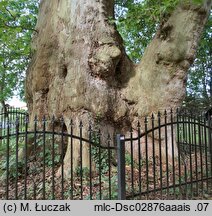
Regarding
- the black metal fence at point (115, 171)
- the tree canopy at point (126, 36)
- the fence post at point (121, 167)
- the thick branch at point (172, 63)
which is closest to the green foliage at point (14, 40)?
the tree canopy at point (126, 36)

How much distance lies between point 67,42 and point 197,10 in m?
3.01

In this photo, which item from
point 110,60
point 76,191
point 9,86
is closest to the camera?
point 76,191

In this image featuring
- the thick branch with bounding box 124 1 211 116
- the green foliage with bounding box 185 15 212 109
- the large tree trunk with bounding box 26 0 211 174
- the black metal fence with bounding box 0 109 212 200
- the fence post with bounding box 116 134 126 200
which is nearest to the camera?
the fence post with bounding box 116 134 126 200

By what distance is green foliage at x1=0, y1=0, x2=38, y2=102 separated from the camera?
300 inches

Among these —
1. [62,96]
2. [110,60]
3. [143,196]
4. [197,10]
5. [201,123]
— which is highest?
[197,10]

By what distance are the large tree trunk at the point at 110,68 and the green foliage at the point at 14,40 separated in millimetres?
1203

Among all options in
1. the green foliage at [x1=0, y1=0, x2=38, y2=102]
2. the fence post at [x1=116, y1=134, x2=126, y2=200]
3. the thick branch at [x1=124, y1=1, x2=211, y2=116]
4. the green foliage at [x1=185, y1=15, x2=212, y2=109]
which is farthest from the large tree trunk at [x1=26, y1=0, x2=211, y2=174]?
the green foliage at [x1=185, y1=15, x2=212, y2=109]

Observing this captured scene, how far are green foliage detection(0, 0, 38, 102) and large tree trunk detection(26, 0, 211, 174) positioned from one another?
120 centimetres

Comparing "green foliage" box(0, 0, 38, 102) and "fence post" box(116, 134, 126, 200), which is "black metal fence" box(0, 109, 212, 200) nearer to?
"fence post" box(116, 134, 126, 200)

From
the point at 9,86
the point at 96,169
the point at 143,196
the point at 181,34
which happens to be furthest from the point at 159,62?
the point at 9,86

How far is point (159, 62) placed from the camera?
7.27 metres

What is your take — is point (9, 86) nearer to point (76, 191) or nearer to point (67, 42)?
point (67, 42)

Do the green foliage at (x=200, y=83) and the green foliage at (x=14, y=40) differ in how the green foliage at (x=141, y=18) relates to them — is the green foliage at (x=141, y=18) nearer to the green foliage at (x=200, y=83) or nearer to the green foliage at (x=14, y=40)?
the green foliage at (x=14, y=40)

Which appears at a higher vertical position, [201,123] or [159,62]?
[159,62]
